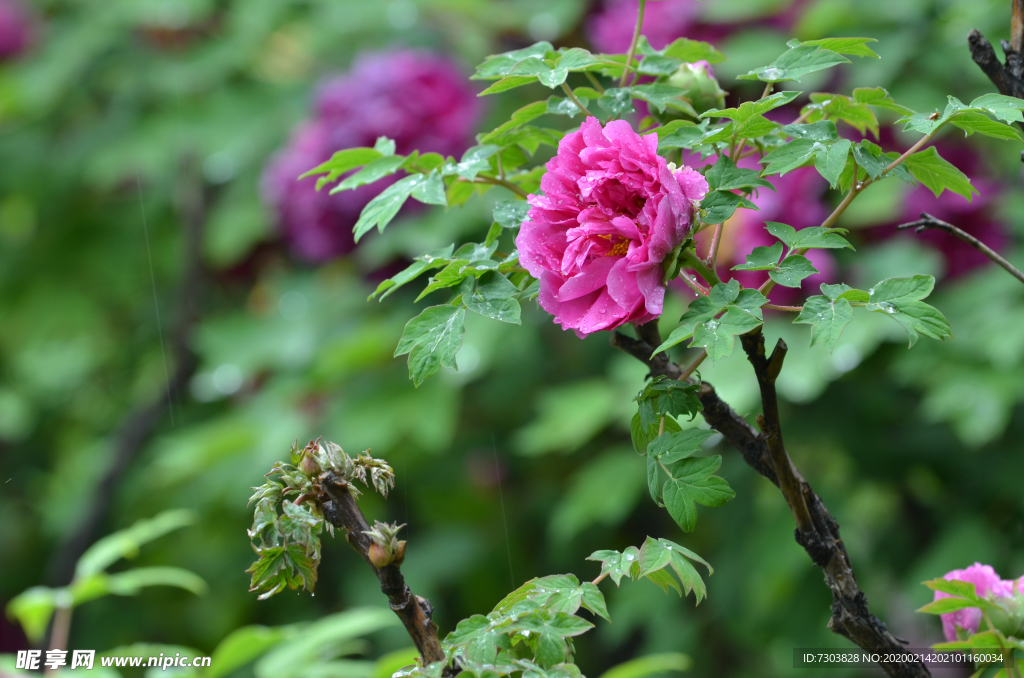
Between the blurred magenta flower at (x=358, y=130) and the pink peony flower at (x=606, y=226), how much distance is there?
620 mm

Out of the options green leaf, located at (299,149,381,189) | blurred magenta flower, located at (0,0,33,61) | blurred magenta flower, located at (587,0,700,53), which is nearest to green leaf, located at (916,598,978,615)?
green leaf, located at (299,149,381,189)

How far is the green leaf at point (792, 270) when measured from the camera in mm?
288

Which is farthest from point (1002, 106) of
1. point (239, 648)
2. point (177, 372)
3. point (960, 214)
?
point (177, 372)

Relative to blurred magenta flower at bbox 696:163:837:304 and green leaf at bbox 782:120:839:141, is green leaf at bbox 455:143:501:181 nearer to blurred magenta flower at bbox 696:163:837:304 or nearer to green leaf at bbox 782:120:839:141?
green leaf at bbox 782:120:839:141

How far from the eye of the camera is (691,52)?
39cm

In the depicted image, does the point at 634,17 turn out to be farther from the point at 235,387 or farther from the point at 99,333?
the point at 99,333

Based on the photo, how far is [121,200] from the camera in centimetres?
131

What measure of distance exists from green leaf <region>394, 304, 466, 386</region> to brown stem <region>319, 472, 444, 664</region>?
0.16 feet

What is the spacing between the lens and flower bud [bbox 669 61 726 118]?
364 mm

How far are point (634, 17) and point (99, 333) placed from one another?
3.49ft

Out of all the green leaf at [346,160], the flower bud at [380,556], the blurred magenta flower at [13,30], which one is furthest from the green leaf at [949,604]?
the blurred magenta flower at [13,30]

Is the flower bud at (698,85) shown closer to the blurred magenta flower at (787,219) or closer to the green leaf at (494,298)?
the green leaf at (494,298)

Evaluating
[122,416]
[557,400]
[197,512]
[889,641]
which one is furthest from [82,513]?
[889,641]

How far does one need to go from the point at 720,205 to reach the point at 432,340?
12cm
